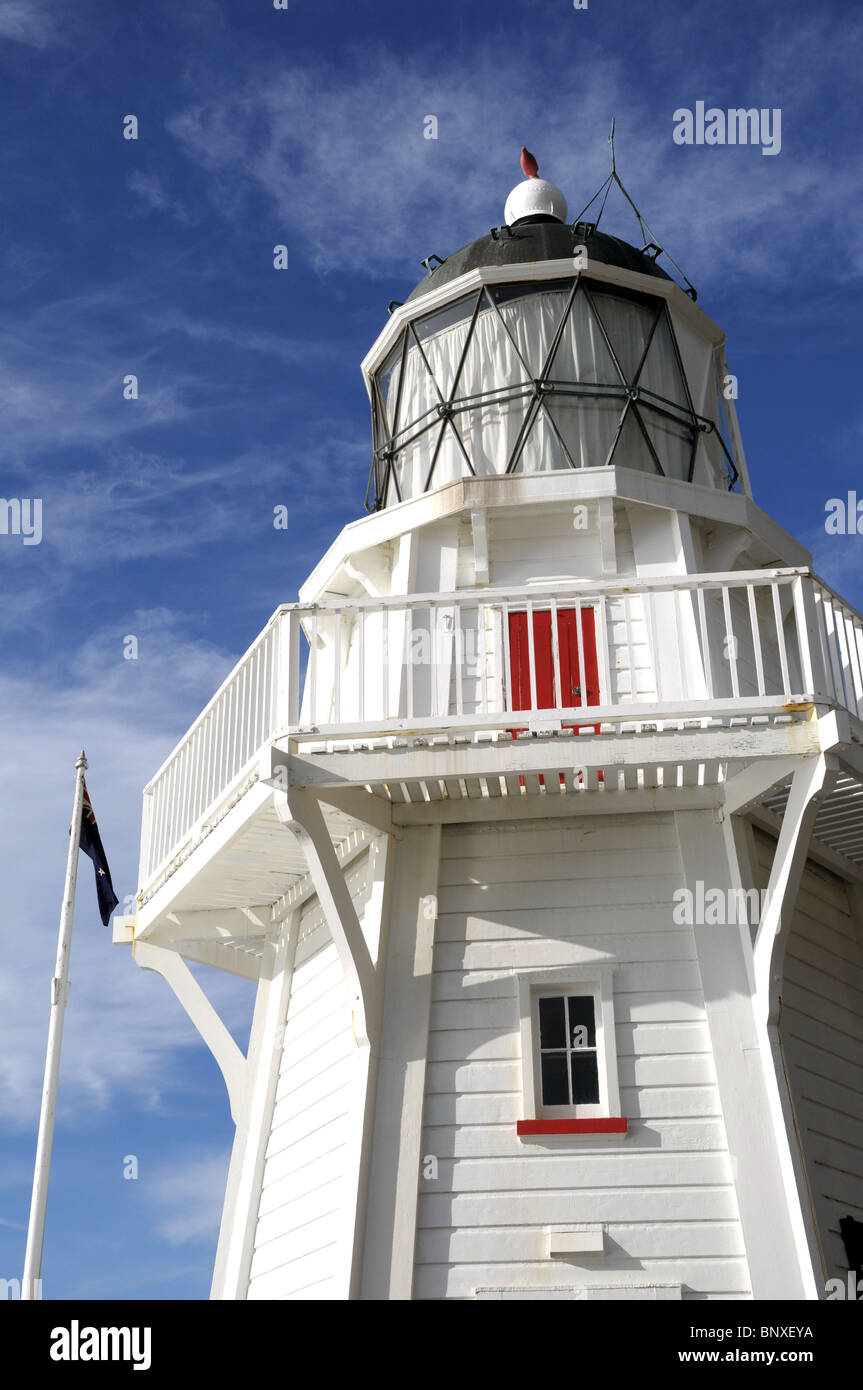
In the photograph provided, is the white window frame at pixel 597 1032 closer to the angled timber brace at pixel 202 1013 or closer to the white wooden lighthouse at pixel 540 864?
the white wooden lighthouse at pixel 540 864

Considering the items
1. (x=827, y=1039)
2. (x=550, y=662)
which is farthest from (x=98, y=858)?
(x=827, y=1039)

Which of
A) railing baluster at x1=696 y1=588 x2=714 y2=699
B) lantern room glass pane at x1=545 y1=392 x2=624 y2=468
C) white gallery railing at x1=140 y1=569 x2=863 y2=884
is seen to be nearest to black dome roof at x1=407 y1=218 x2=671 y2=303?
lantern room glass pane at x1=545 y1=392 x2=624 y2=468

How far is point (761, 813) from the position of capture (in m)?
13.5

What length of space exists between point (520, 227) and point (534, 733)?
24.3ft

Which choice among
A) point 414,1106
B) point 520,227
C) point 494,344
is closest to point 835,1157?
point 414,1106

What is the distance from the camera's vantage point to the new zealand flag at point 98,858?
17.0m

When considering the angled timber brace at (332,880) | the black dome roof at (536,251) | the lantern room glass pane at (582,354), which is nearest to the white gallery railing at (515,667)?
the angled timber brace at (332,880)

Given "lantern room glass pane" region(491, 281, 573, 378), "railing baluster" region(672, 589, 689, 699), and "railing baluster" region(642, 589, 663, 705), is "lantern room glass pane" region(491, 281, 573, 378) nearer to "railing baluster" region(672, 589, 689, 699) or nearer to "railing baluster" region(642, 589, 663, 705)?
"railing baluster" region(672, 589, 689, 699)

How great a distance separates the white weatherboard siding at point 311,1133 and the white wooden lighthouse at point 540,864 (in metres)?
0.04

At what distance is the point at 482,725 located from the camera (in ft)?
40.4

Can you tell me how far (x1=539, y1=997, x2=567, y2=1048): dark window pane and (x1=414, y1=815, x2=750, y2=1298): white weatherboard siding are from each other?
23 cm

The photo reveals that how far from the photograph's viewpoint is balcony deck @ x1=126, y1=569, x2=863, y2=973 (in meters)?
12.2
